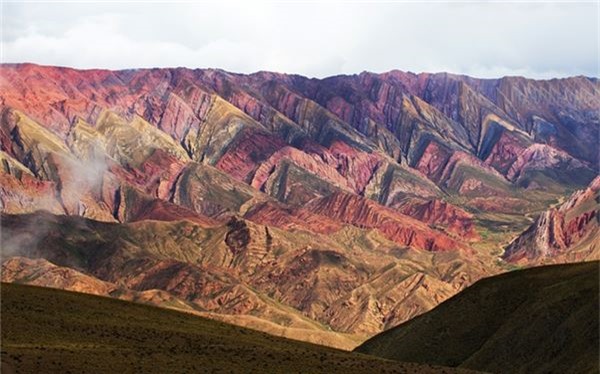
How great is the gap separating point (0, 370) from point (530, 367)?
6926cm

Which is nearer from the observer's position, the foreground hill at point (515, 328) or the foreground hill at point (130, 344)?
the foreground hill at point (130, 344)

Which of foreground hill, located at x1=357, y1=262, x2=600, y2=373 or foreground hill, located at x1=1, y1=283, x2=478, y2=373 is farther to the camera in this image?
foreground hill, located at x1=357, y1=262, x2=600, y2=373

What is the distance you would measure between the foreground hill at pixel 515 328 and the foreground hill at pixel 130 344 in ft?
97.3

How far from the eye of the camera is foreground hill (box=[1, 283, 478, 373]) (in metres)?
83.8

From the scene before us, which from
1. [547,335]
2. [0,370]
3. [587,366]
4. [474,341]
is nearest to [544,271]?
[474,341]

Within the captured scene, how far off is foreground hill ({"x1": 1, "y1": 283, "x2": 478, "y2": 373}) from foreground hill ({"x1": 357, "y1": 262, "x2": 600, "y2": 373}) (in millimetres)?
29661

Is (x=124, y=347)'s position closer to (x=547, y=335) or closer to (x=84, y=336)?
(x=84, y=336)

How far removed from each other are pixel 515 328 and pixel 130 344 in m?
60.5

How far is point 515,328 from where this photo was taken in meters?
135

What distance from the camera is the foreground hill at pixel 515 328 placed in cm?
11956

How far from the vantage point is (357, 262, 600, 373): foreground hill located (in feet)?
392

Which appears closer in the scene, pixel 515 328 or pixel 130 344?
pixel 130 344

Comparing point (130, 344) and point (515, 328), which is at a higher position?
point (130, 344)

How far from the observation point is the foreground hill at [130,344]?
3300 inches
